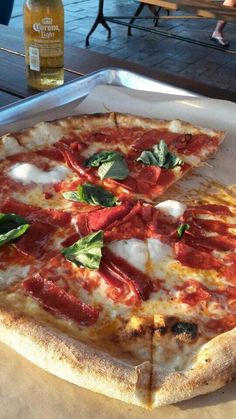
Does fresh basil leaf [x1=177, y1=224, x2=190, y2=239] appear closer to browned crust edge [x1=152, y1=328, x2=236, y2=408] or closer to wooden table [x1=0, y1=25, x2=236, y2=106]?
browned crust edge [x1=152, y1=328, x2=236, y2=408]

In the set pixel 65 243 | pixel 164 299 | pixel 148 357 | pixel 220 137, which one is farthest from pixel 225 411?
pixel 220 137

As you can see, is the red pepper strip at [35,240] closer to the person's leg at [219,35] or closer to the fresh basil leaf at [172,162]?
the fresh basil leaf at [172,162]

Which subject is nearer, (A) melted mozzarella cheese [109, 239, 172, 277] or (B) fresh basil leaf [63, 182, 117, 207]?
(A) melted mozzarella cheese [109, 239, 172, 277]

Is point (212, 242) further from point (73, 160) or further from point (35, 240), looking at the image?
point (73, 160)

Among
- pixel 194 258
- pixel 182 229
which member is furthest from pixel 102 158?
pixel 194 258

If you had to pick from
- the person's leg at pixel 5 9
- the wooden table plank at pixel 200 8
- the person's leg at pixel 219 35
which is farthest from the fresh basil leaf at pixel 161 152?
the person's leg at pixel 219 35

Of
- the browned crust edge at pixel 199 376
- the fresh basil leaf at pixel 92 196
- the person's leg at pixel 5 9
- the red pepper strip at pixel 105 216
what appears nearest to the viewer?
the browned crust edge at pixel 199 376

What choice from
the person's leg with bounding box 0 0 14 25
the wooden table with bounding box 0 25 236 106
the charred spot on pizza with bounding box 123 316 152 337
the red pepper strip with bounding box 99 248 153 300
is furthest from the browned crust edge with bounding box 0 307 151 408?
the person's leg with bounding box 0 0 14 25

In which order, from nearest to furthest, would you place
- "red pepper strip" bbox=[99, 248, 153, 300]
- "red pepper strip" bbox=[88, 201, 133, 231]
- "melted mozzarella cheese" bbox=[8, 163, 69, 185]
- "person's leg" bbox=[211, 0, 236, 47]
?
1. "red pepper strip" bbox=[99, 248, 153, 300]
2. "red pepper strip" bbox=[88, 201, 133, 231]
3. "melted mozzarella cheese" bbox=[8, 163, 69, 185]
4. "person's leg" bbox=[211, 0, 236, 47]
